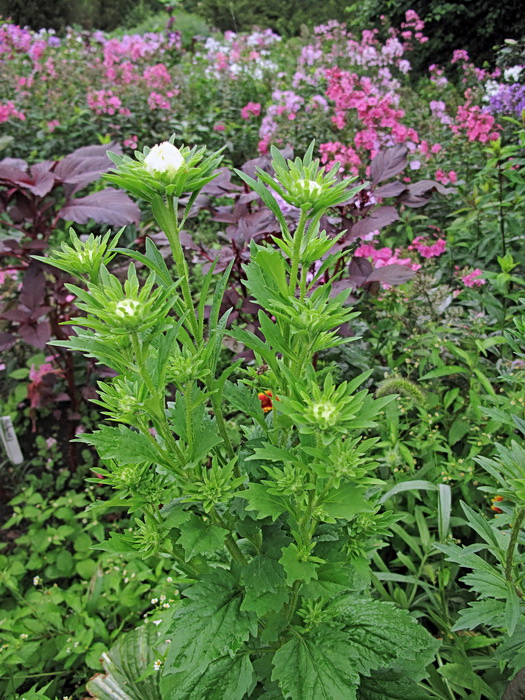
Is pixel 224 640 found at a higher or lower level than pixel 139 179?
lower

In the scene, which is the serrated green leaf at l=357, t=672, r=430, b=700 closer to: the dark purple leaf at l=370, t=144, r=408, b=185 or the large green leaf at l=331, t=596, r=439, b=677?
the large green leaf at l=331, t=596, r=439, b=677

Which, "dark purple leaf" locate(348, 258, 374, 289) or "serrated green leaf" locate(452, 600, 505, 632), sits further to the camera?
"dark purple leaf" locate(348, 258, 374, 289)

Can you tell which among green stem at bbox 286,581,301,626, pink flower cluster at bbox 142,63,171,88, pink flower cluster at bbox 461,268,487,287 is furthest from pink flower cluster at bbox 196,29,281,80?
green stem at bbox 286,581,301,626

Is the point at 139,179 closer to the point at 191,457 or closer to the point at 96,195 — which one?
the point at 191,457

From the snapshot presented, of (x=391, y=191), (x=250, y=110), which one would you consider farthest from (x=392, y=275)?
(x=250, y=110)

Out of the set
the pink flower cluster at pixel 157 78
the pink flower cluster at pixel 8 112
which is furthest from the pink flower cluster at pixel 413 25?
the pink flower cluster at pixel 8 112

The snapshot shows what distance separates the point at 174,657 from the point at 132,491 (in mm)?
282

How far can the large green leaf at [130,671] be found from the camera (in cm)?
135

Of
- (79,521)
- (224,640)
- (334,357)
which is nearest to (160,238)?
(334,357)

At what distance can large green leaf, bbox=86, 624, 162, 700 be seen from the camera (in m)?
1.35

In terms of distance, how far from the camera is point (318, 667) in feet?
2.88

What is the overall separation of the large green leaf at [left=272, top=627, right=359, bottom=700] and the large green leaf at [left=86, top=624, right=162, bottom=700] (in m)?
0.50

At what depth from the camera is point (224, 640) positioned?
83 centimetres

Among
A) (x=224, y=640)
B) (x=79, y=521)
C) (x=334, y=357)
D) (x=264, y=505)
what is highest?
(x=264, y=505)
